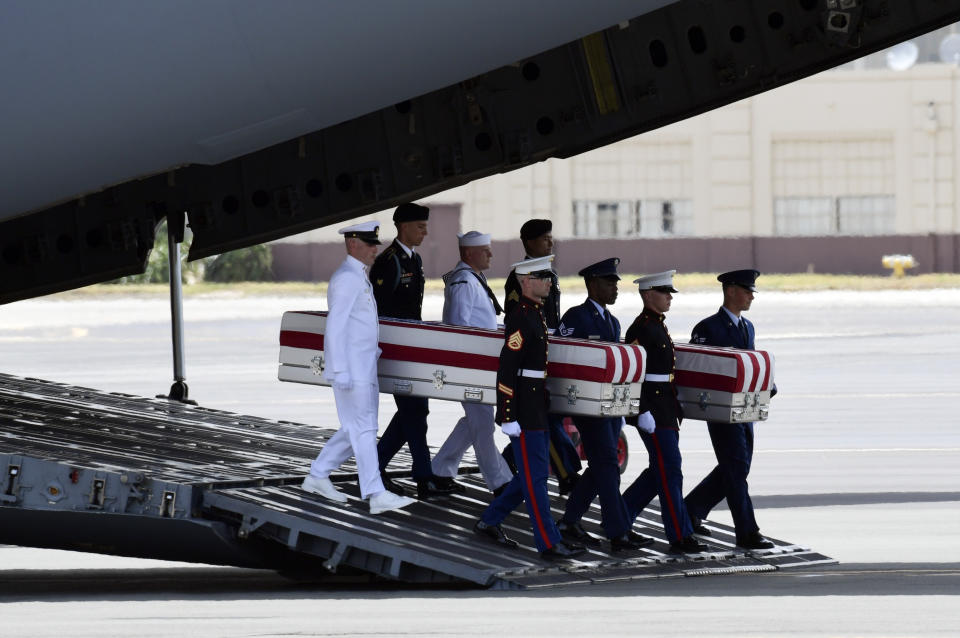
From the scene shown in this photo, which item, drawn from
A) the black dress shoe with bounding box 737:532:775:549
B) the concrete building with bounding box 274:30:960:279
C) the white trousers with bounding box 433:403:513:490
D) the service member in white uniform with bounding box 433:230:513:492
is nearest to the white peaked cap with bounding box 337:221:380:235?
the service member in white uniform with bounding box 433:230:513:492

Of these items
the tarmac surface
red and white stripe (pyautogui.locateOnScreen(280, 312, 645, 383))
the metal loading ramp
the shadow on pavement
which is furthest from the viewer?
red and white stripe (pyautogui.locateOnScreen(280, 312, 645, 383))

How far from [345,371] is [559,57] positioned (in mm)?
2879

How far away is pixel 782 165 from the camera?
1844 inches

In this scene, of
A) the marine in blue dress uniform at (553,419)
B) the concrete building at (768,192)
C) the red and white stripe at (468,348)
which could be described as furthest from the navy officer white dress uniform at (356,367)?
the concrete building at (768,192)

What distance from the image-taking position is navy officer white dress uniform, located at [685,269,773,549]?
29.4ft

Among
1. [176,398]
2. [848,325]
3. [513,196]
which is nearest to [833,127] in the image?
[513,196]

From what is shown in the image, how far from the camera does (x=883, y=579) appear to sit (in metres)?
8.28

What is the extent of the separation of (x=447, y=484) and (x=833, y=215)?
39.1m

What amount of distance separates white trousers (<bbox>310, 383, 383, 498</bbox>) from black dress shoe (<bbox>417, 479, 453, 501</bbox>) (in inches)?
29.2

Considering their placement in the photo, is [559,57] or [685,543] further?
[559,57]

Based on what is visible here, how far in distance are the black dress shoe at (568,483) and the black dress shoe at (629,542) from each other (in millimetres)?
1273

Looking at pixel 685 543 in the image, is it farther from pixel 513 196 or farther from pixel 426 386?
pixel 513 196

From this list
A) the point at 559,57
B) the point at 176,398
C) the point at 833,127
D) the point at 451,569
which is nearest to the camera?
the point at 451,569

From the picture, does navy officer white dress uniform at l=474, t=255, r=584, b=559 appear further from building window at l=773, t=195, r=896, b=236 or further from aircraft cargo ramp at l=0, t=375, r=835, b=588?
building window at l=773, t=195, r=896, b=236
